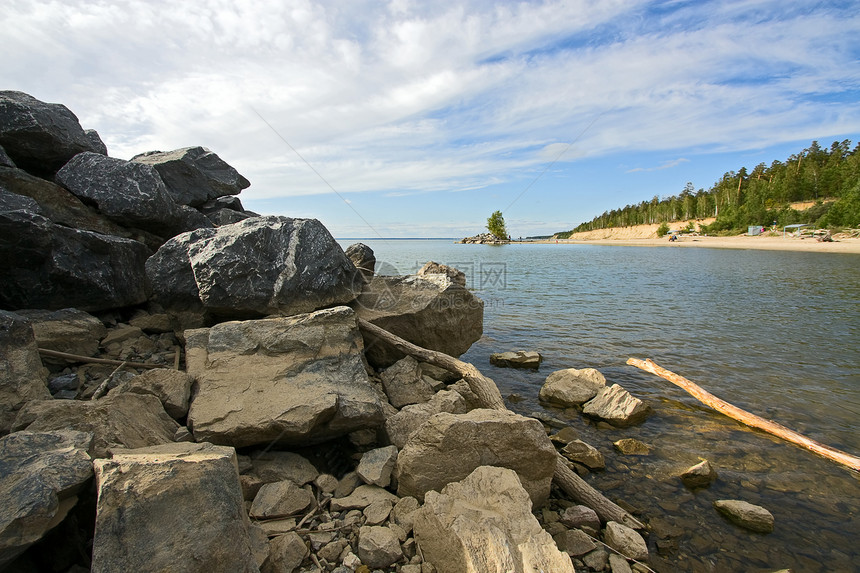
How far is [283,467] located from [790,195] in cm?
12431

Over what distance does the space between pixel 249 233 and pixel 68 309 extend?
2.86m

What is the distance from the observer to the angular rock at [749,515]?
16.7 ft

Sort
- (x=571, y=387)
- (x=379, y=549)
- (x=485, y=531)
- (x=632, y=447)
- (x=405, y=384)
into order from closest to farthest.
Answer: (x=485, y=531), (x=379, y=549), (x=632, y=447), (x=405, y=384), (x=571, y=387)

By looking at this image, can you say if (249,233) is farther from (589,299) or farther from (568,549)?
(589,299)

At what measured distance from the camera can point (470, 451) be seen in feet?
14.8

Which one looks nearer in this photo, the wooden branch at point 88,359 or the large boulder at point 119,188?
the wooden branch at point 88,359

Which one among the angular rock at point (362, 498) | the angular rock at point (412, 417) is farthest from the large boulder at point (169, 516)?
the angular rock at point (412, 417)

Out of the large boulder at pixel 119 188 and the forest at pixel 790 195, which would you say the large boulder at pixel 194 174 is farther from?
the forest at pixel 790 195

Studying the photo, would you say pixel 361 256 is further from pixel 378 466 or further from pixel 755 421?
pixel 755 421

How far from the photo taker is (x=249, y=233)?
6.60 m

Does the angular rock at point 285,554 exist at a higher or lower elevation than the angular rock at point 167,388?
lower

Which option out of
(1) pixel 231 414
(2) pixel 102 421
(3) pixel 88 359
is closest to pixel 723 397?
(1) pixel 231 414

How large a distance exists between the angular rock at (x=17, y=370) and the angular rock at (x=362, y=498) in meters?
3.28

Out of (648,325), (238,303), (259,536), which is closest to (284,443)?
(259,536)
